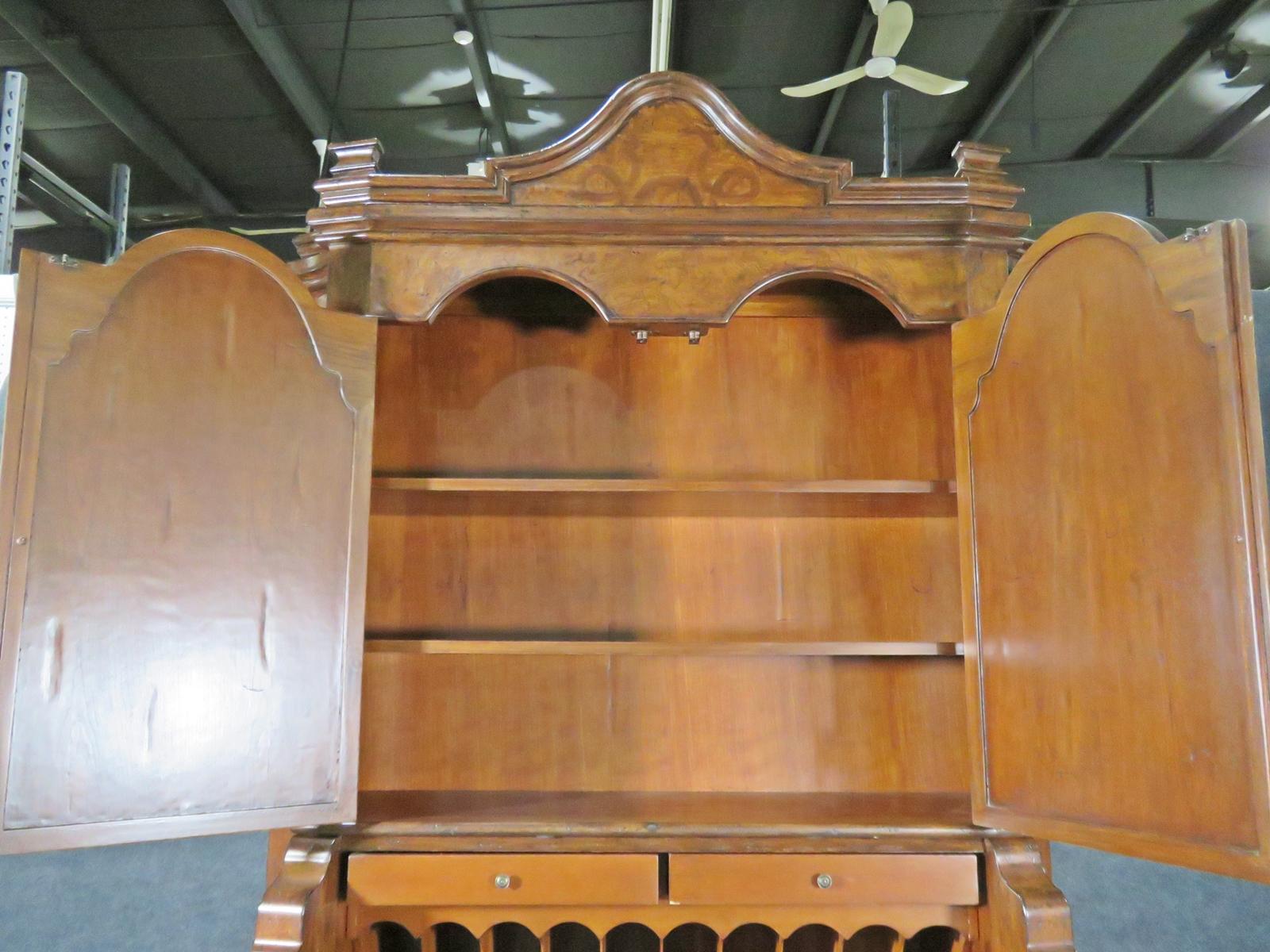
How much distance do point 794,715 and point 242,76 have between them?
11.6 ft

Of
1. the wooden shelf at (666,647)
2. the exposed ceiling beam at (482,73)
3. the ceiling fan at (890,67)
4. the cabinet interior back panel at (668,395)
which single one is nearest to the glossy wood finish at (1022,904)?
the wooden shelf at (666,647)

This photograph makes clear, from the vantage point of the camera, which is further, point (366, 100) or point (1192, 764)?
point (366, 100)

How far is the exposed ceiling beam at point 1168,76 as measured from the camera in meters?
3.64

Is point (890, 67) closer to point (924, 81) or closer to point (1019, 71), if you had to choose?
point (924, 81)

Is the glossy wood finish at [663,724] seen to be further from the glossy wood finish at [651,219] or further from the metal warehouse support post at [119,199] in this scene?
the metal warehouse support post at [119,199]

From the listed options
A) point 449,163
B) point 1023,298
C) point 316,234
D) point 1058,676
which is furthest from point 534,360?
point 449,163

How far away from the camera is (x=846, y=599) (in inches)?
85.1

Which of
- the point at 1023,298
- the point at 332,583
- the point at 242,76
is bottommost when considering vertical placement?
the point at 332,583

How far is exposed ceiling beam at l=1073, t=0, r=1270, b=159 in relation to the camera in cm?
364

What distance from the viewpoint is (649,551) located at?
217 cm

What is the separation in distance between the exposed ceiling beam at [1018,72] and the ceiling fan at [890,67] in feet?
1.10

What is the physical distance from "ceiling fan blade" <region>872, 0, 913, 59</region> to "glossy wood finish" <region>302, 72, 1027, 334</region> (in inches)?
65.3

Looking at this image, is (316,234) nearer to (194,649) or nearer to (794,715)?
(194,649)

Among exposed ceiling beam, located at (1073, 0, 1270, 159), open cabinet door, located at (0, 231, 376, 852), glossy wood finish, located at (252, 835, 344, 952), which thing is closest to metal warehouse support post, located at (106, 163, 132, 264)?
open cabinet door, located at (0, 231, 376, 852)
